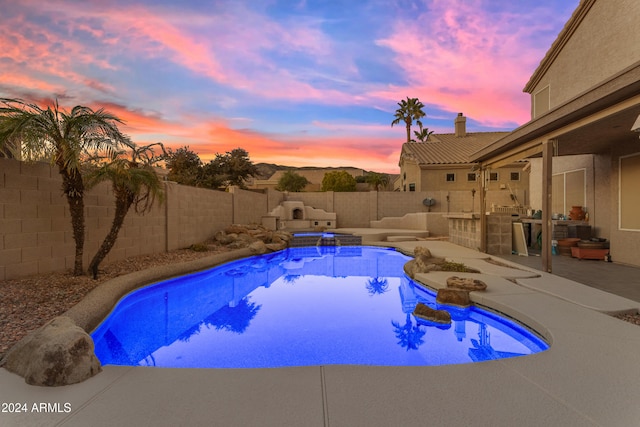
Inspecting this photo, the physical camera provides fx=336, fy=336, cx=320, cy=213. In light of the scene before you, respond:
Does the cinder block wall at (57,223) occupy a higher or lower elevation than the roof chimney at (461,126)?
lower

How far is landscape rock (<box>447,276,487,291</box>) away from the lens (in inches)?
231

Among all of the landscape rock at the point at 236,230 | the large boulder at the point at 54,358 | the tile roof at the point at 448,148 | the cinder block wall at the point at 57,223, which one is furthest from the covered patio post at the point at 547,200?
the tile roof at the point at 448,148

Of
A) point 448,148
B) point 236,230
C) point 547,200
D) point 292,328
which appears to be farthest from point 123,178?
point 448,148

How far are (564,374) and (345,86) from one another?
14297mm

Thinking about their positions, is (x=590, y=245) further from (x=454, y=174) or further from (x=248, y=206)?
(x=454, y=174)

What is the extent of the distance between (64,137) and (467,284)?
297 inches

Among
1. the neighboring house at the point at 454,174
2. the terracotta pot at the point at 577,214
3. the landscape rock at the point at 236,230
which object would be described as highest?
the neighboring house at the point at 454,174

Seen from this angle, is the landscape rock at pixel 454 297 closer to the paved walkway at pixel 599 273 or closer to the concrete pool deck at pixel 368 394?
the concrete pool deck at pixel 368 394

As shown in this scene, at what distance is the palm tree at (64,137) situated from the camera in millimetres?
5309

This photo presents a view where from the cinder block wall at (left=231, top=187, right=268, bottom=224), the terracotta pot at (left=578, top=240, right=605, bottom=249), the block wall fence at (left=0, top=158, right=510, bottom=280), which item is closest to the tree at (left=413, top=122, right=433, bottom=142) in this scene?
the block wall fence at (left=0, top=158, right=510, bottom=280)

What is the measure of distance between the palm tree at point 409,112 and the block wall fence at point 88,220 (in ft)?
83.6

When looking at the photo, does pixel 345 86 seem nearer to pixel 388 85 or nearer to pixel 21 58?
pixel 388 85

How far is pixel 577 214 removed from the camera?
9.75m

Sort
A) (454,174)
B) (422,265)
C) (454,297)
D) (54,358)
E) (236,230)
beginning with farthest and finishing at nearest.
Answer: (454,174) → (236,230) → (422,265) → (454,297) → (54,358)
